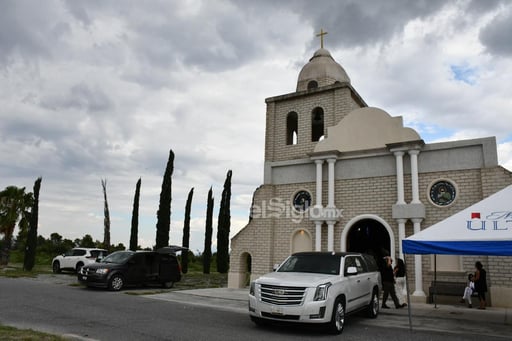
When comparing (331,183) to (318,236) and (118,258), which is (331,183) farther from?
(118,258)

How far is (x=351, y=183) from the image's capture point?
653 inches

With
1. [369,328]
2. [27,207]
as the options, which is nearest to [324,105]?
[369,328]

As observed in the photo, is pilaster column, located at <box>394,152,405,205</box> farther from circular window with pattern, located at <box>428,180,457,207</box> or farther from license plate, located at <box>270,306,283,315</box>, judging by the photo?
license plate, located at <box>270,306,283,315</box>

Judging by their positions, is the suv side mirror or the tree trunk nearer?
the suv side mirror

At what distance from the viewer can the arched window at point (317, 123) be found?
2048cm

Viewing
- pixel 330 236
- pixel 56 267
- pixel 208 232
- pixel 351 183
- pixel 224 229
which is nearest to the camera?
pixel 330 236

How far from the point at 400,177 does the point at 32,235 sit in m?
25.6

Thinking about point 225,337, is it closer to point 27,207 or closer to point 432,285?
point 432,285

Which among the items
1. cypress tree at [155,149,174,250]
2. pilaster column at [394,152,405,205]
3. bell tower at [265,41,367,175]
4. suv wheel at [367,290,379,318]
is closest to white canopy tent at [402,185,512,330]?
suv wheel at [367,290,379,318]

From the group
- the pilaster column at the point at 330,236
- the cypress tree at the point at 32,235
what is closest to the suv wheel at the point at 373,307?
the pilaster column at the point at 330,236

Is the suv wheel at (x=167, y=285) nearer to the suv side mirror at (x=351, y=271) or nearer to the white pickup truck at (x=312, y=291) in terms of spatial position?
the white pickup truck at (x=312, y=291)

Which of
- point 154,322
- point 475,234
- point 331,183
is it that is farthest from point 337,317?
point 331,183

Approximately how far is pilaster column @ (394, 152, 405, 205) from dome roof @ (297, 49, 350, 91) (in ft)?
23.0

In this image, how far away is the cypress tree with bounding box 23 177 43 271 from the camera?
28312 mm
